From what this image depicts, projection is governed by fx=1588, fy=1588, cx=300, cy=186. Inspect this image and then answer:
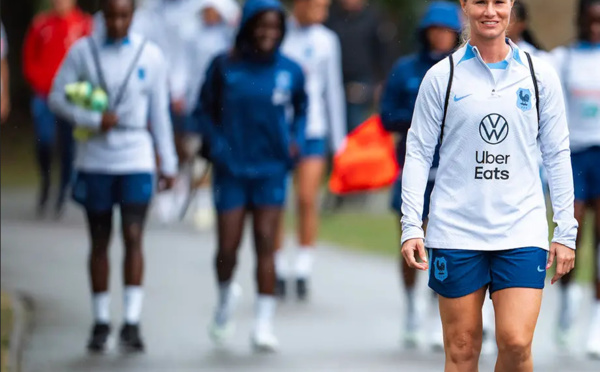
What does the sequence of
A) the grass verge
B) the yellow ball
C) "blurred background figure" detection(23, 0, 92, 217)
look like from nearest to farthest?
the yellow ball, the grass verge, "blurred background figure" detection(23, 0, 92, 217)

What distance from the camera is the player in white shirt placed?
590 cm

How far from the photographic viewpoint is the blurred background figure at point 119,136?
9.02 metres

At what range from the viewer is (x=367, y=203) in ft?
60.1

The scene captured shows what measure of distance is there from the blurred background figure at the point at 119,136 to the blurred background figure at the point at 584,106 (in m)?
2.37

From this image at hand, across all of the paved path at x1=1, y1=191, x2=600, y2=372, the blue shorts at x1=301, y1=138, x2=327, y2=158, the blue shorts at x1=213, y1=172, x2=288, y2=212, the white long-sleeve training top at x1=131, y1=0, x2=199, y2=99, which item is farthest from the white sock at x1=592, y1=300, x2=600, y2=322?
the white long-sleeve training top at x1=131, y1=0, x2=199, y2=99

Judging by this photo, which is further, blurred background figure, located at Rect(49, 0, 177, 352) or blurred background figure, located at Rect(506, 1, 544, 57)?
blurred background figure, located at Rect(49, 0, 177, 352)

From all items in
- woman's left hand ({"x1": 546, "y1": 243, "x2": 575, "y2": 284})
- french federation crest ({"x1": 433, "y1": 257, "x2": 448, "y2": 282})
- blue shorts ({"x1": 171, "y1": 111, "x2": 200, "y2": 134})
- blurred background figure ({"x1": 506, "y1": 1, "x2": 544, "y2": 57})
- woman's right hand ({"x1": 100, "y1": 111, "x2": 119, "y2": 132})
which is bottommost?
blue shorts ({"x1": 171, "y1": 111, "x2": 200, "y2": 134})

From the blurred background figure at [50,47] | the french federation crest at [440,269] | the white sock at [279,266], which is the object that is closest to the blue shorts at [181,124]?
the blurred background figure at [50,47]

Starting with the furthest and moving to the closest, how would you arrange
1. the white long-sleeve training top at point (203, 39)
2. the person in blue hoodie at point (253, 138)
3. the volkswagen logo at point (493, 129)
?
the white long-sleeve training top at point (203, 39) → the person in blue hoodie at point (253, 138) → the volkswagen logo at point (493, 129)

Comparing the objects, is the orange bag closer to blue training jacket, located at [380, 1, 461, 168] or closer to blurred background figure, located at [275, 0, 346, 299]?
blurred background figure, located at [275, 0, 346, 299]

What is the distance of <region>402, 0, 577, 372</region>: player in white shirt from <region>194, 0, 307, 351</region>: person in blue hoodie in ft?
10.7

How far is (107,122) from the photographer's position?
8.98 m

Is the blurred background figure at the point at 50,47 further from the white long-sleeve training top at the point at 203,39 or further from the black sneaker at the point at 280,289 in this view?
the black sneaker at the point at 280,289

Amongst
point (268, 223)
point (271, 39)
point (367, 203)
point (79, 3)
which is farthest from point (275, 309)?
point (79, 3)
